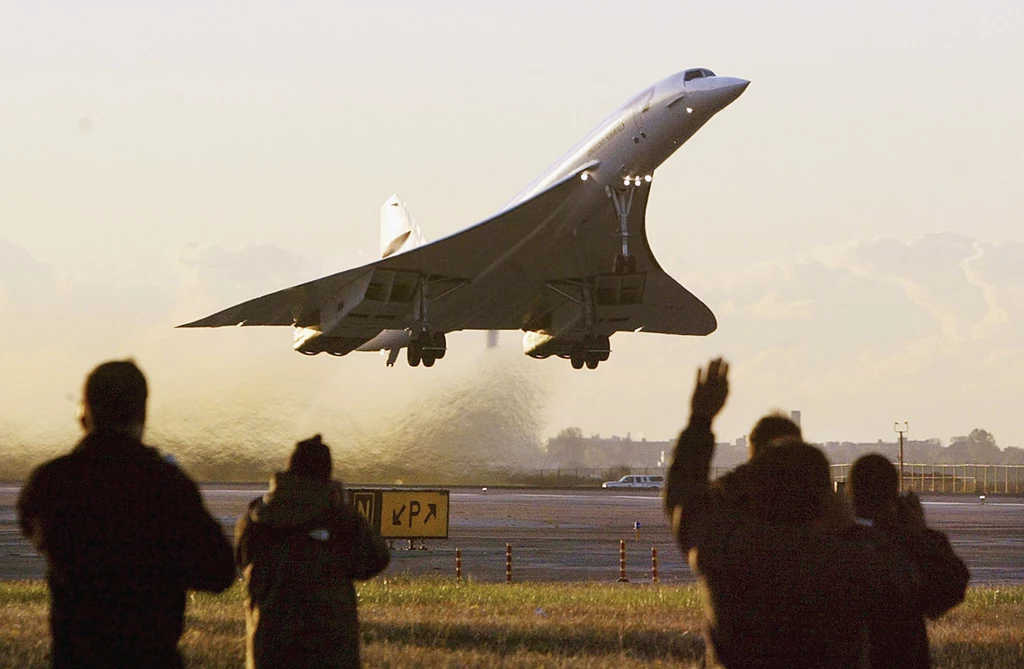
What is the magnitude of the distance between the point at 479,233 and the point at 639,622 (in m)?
16.3

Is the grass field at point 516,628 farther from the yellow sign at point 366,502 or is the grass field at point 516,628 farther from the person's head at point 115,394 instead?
the person's head at point 115,394

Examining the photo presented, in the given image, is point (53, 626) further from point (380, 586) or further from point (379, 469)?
point (379, 469)

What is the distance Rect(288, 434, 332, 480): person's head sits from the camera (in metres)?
5.27

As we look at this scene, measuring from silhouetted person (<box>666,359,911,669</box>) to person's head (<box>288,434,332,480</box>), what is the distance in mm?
1750

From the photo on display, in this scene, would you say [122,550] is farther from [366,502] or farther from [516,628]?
[366,502]

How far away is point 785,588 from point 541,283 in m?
25.5

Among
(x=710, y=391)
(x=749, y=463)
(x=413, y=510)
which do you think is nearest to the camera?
(x=749, y=463)

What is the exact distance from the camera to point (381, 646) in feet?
34.6

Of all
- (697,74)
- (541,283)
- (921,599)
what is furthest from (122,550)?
(541,283)

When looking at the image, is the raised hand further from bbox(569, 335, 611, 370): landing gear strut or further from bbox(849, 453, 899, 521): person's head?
bbox(569, 335, 611, 370): landing gear strut

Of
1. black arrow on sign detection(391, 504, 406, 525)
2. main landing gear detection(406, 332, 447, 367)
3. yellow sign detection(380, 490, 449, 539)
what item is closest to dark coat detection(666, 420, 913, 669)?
yellow sign detection(380, 490, 449, 539)

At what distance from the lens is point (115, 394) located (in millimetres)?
4004

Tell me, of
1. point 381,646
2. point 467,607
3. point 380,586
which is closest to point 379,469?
point 380,586

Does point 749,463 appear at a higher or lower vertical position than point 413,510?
higher
